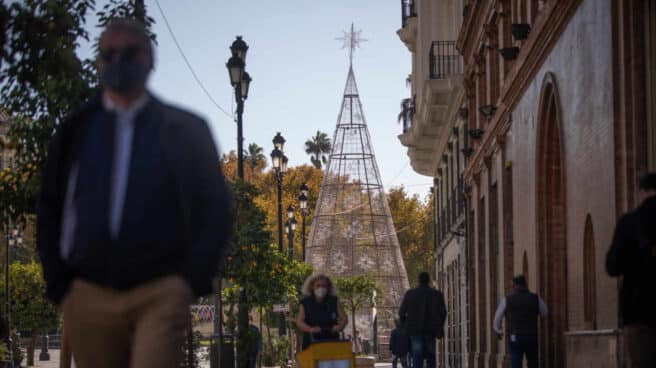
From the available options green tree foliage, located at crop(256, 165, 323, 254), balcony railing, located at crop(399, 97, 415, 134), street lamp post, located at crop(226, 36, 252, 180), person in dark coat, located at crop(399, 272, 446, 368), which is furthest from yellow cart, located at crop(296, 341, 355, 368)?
green tree foliage, located at crop(256, 165, 323, 254)

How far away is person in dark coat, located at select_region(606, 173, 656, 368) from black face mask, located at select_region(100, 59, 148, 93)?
13.6 ft

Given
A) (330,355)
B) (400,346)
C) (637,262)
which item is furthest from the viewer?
(400,346)

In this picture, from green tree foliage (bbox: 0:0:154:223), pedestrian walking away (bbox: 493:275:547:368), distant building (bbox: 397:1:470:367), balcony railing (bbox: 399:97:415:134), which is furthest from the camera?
balcony railing (bbox: 399:97:415:134)

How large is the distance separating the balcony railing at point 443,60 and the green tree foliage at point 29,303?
20.0 metres

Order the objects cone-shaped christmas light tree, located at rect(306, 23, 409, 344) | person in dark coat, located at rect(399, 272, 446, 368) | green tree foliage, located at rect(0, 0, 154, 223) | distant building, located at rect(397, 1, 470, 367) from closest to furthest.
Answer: green tree foliage, located at rect(0, 0, 154, 223) < person in dark coat, located at rect(399, 272, 446, 368) < distant building, located at rect(397, 1, 470, 367) < cone-shaped christmas light tree, located at rect(306, 23, 409, 344)

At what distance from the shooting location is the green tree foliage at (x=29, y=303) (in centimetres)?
5212

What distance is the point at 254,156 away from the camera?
367 ft

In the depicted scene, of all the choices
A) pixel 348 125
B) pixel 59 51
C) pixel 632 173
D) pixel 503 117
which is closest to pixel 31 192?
pixel 59 51

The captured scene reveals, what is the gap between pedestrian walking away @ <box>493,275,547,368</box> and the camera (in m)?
Answer: 16.8

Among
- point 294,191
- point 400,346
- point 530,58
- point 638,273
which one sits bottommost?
point 400,346

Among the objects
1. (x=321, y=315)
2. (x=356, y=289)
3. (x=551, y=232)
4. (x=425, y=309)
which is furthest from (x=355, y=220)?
(x=321, y=315)

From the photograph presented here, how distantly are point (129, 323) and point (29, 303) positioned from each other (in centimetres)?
5182

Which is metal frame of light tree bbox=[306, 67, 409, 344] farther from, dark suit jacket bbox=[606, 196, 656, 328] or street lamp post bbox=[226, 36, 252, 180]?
dark suit jacket bbox=[606, 196, 656, 328]

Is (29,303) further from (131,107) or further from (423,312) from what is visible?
(131,107)
